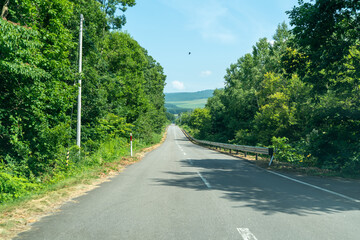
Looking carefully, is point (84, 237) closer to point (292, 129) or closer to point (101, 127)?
point (101, 127)

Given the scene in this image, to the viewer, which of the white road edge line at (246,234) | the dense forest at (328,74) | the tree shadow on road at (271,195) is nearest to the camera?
the white road edge line at (246,234)

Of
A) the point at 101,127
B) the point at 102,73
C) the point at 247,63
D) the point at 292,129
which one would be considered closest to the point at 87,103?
the point at 101,127

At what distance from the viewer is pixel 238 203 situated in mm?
6457

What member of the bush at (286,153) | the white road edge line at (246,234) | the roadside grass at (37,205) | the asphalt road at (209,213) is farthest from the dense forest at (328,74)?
the roadside grass at (37,205)

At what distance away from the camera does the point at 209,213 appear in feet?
18.4

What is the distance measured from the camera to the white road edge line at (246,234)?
414 centimetres

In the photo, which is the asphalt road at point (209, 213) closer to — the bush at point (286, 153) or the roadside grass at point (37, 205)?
the roadside grass at point (37, 205)

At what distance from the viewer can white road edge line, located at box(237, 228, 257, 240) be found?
163 inches

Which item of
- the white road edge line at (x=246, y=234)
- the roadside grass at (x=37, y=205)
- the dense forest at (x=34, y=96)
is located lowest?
the roadside grass at (x=37, y=205)

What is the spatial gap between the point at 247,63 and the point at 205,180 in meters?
41.4

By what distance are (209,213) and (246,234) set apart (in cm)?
138

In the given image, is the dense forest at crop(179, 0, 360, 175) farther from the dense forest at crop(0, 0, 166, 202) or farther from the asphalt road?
the dense forest at crop(0, 0, 166, 202)

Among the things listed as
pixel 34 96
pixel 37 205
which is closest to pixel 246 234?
pixel 37 205

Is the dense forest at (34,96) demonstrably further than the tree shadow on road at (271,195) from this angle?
Yes
